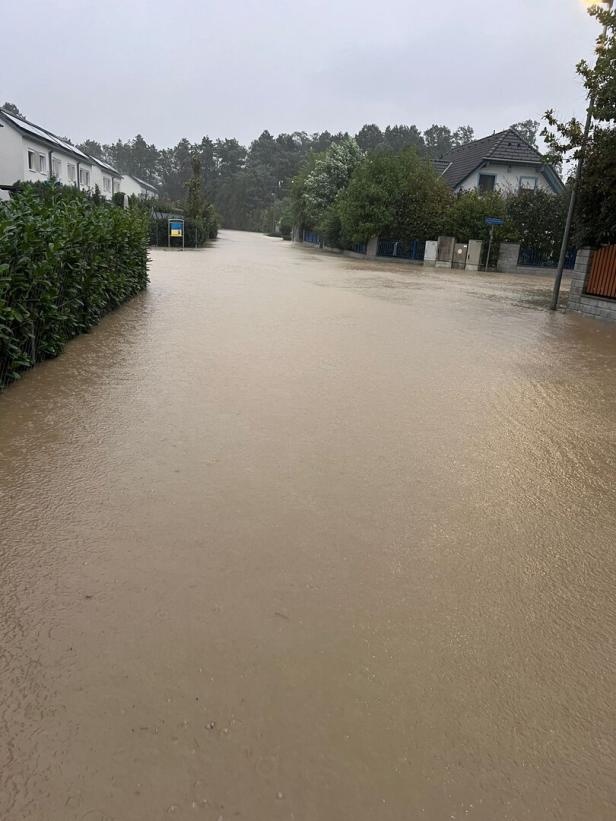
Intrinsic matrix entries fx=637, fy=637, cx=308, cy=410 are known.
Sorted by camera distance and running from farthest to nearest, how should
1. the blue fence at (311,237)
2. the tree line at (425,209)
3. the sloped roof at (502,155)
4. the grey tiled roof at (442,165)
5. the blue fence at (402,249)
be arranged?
the blue fence at (311,237) → the grey tiled roof at (442,165) → the sloped roof at (502,155) → the blue fence at (402,249) → the tree line at (425,209)

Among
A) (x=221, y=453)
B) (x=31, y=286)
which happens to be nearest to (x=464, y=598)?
(x=221, y=453)

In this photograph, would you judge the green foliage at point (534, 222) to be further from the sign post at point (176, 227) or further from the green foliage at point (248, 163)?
the green foliage at point (248, 163)

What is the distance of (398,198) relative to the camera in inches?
1377

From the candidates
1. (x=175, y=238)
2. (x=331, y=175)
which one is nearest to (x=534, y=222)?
(x=331, y=175)

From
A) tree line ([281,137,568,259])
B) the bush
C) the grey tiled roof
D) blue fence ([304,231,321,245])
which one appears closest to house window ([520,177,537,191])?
tree line ([281,137,568,259])

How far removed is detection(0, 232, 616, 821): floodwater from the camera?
207 cm

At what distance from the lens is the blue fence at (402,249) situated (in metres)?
36.1

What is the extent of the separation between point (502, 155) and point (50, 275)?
40905mm

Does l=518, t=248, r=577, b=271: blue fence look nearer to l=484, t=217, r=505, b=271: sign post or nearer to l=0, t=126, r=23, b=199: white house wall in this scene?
l=484, t=217, r=505, b=271: sign post

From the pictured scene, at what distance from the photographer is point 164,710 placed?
7.50 feet

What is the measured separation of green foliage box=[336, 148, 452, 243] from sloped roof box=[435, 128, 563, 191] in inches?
331

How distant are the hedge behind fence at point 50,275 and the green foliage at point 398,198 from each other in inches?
1014

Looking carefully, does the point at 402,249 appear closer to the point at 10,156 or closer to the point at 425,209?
the point at 425,209

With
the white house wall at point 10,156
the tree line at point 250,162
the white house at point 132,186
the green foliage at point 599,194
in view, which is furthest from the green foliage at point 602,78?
the tree line at point 250,162
